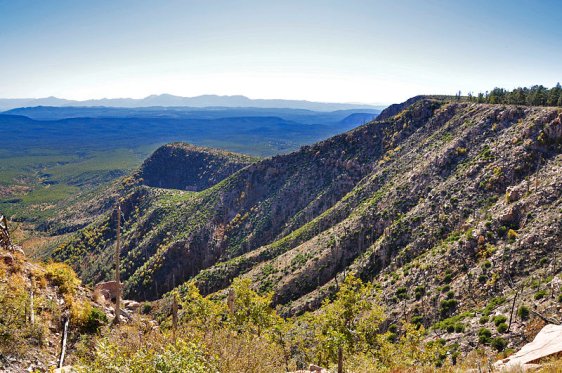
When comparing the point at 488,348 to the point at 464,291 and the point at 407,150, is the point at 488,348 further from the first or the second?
the point at 407,150

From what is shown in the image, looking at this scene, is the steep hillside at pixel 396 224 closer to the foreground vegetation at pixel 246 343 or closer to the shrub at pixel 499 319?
the shrub at pixel 499 319

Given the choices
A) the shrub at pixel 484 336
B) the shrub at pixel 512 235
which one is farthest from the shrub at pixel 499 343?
the shrub at pixel 512 235

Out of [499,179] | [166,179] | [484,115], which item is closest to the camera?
[499,179]

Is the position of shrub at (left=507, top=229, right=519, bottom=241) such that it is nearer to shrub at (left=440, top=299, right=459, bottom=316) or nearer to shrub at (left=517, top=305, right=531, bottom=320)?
shrub at (left=440, top=299, right=459, bottom=316)

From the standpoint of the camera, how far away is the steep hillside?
4091 centimetres

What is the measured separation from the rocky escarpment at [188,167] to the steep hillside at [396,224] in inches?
1666

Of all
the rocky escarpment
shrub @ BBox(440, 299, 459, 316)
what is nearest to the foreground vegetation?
shrub @ BBox(440, 299, 459, 316)

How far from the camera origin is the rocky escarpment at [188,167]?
170 metres

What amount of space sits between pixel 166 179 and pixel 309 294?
142m

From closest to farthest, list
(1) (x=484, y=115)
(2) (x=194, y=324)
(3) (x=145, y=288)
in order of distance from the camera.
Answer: (2) (x=194, y=324) → (1) (x=484, y=115) → (3) (x=145, y=288)

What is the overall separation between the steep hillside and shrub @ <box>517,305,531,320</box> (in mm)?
667

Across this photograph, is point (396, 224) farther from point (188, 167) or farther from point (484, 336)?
point (188, 167)

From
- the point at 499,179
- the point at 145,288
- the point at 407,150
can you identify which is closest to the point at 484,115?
the point at 407,150

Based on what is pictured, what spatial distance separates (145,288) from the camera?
89.3 metres
